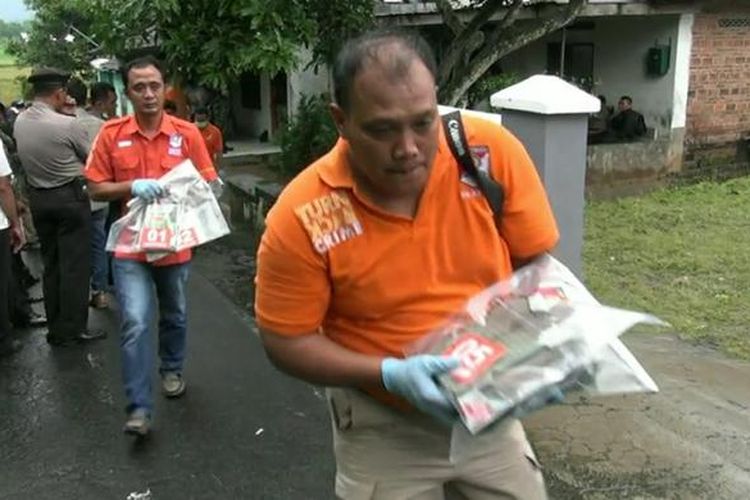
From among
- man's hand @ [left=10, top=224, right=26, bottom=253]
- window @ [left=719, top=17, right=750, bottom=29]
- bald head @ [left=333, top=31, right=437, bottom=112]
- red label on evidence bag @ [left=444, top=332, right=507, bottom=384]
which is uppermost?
window @ [left=719, top=17, right=750, bottom=29]

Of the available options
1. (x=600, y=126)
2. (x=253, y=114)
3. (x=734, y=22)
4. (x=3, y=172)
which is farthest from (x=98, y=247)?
(x=253, y=114)

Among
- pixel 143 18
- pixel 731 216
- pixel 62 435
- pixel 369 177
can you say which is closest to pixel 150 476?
pixel 62 435

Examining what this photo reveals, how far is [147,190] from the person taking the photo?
400cm

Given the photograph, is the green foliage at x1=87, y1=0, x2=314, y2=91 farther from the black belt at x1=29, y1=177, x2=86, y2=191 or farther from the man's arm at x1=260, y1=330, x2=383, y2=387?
the man's arm at x1=260, y1=330, x2=383, y2=387

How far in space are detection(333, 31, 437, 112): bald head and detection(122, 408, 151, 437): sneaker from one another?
9.07ft

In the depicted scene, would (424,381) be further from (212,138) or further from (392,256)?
(212,138)

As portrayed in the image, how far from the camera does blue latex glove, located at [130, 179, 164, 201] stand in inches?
157

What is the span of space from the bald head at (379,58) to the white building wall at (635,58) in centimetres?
1070

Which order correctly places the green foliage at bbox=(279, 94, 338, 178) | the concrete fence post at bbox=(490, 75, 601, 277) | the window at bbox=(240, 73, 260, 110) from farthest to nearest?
1. the window at bbox=(240, 73, 260, 110)
2. the green foliage at bbox=(279, 94, 338, 178)
3. the concrete fence post at bbox=(490, 75, 601, 277)

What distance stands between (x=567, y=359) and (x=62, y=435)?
10.7ft

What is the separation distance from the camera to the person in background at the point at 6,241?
4.96 metres

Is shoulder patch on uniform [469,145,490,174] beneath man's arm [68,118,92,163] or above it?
above

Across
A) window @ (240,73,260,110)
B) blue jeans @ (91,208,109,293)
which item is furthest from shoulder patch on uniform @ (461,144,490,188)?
window @ (240,73,260,110)

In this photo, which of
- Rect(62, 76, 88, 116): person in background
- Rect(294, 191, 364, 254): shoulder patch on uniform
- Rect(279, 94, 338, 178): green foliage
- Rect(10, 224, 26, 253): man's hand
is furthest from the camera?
Rect(279, 94, 338, 178): green foliage
